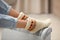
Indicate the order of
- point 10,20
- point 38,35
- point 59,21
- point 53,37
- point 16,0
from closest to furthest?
point 10,20
point 38,35
point 53,37
point 59,21
point 16,0

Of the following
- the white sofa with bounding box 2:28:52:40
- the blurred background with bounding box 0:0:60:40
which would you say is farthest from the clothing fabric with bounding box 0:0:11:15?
the blurred background with bounding box 0:0:60:40

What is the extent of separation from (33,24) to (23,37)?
166mm

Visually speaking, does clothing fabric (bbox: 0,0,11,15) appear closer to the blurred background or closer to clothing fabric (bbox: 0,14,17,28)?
clothing fabric (bbox: 0,14,17,28)

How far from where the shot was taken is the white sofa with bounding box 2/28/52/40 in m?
1.14

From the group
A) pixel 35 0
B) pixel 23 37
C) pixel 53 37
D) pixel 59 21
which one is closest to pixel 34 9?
pixel 35 0

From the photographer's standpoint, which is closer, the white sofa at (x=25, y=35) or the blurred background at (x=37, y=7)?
the white sofa at (x=25, y=35)

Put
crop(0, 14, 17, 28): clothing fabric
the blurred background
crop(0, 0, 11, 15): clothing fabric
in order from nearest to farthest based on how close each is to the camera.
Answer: crop(0, 14, 17, 28): clothing fabric → crop(0, 0, 11, 15): clothing fabric → the blurred background

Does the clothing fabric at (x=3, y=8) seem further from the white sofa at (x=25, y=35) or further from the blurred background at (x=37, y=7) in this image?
the blurred background at (x=37, y=7)

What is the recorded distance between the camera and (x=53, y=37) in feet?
5.49

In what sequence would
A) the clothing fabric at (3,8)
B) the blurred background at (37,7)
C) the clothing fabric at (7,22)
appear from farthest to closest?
the blurred background at (37,7), the clothing fabric at (3,8), the clothing fabric at (7,22)

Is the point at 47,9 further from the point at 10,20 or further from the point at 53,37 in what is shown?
the point at 10,20

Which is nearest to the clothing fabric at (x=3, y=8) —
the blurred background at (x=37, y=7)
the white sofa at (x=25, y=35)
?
the white sofa at (x=25, y=35)

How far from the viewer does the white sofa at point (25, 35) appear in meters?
1.14

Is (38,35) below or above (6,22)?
below
